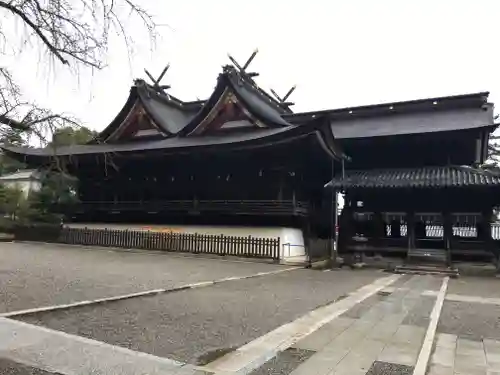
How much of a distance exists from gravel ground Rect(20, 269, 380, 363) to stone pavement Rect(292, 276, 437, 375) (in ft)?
2.73

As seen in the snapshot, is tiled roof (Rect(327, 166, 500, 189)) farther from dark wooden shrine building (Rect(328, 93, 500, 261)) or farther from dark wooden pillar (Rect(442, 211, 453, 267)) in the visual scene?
dark wooden pillar (Rect(442, 211, 453, 267))

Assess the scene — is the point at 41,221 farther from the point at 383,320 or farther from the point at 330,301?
the point at 383,320

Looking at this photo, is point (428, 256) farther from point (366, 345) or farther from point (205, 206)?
point (366, 345)

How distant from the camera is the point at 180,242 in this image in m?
19.1

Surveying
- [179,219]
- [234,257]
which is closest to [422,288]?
[234,257]

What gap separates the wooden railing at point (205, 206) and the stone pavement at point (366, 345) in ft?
37.1

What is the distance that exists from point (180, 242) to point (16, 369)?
1557 centimetres

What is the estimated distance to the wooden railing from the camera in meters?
18.8

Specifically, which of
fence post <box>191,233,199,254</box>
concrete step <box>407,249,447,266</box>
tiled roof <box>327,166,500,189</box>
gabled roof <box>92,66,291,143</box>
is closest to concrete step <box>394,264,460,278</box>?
concrete step <box>407,249,447,266</box>

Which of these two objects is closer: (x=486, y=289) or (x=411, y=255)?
(x=486, y=289)

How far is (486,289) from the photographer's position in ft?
38.2

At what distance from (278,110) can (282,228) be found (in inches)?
469

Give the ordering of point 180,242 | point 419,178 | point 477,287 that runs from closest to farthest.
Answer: point 477,287, point 419,178, point 180,242

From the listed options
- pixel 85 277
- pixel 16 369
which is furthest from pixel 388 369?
pixel 85 277
